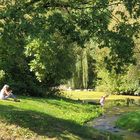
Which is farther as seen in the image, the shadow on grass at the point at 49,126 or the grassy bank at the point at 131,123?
the grassy bank at the point at 131,123

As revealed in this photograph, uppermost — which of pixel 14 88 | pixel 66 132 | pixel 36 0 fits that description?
pixel 36 0

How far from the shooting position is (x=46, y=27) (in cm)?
1702

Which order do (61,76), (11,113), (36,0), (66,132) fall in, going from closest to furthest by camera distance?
(36,0)
(66,132)
(11,113)
(61,76)

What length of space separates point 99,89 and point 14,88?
135 feet

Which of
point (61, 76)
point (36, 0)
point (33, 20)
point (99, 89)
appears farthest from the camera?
point (99, 89)

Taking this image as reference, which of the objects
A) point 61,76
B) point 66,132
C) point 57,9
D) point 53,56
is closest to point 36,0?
point 57,9

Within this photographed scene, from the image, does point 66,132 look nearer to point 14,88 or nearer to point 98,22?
point 98,22

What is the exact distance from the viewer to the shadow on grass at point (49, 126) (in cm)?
1919

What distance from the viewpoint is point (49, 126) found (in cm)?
2009

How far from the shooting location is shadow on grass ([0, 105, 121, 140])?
19.2 metres

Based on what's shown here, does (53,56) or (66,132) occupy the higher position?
(53,56)

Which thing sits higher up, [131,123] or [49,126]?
[49,126]

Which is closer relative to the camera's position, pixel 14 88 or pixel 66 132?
pixel 66 132

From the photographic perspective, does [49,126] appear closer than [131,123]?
Yes
